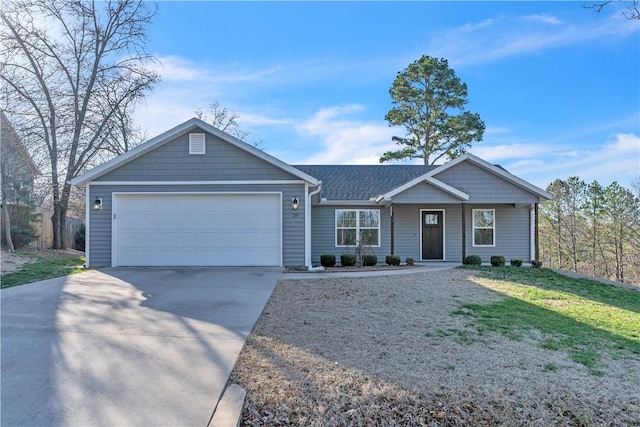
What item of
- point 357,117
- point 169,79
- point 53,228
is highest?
point 169,79

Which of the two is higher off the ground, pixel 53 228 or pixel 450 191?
pixel 450 191

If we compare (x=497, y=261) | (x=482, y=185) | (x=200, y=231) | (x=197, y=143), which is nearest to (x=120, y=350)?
(x=200, y=231)

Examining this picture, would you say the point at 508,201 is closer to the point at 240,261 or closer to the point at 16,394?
the point at 240,261

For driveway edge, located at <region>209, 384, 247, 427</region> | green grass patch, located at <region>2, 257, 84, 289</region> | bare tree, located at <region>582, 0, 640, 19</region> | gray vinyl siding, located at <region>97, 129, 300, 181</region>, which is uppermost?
bare tree, located at <region>582, 0, 640, 19</region>

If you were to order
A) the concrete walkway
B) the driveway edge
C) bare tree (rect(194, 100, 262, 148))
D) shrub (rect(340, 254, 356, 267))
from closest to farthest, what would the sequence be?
the driveway edge
the concrete walkway
shrub (rect(340, 254, 356, 267))
bare tree (rect(194, 100, 262, 148))

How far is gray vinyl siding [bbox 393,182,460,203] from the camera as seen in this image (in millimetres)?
13445

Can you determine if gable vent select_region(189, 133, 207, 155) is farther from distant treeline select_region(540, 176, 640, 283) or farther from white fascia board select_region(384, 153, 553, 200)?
distant treeline select_region(540, 176, 640, 283)

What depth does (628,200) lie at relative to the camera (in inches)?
843

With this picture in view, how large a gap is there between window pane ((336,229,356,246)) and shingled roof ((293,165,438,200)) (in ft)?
4.18

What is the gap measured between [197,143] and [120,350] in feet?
25.8

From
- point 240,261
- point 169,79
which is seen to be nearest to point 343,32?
point 240,261

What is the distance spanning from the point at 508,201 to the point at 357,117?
26.2 feet

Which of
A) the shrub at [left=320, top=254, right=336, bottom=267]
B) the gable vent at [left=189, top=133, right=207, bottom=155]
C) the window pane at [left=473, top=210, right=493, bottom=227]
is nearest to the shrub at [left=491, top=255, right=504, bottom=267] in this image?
the window pane at [left=473, top=210, right=493, bottom=227]

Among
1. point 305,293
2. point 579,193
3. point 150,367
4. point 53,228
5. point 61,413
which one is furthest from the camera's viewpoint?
point 579,193
